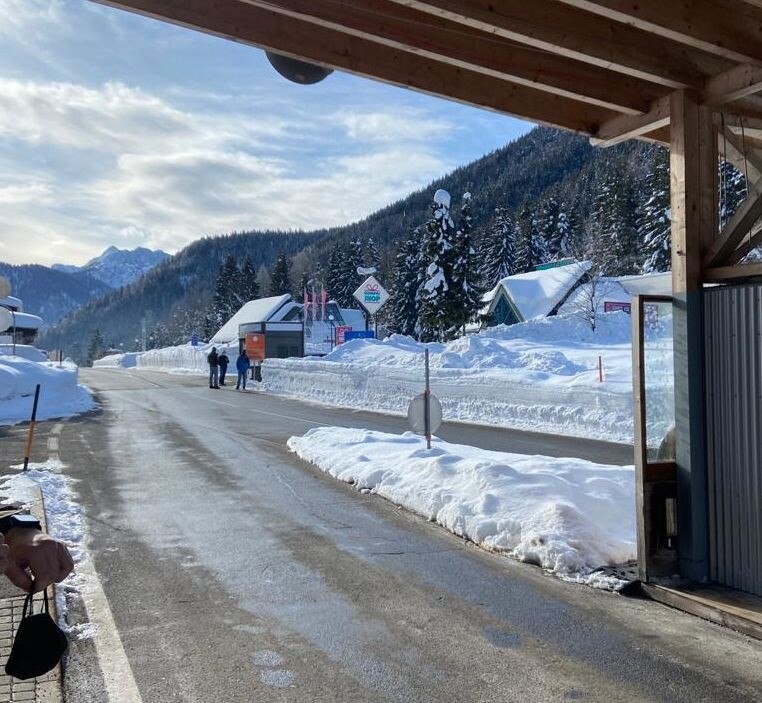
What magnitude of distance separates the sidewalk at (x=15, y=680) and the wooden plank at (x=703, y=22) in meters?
5.46

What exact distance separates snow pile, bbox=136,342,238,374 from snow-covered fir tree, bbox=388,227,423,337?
56.6ft

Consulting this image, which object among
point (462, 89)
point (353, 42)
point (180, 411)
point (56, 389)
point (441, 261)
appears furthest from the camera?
point (441, 261)

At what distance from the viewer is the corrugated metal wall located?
534 cm

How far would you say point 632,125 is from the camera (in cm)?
683

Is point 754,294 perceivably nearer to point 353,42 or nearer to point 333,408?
point 353,42

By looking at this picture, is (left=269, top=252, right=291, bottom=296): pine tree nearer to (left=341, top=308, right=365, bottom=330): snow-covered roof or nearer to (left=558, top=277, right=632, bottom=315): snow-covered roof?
(left=341, top=308, right=365, bottom=330): snow-covered roof

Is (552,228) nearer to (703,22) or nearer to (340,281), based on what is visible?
(340,281)

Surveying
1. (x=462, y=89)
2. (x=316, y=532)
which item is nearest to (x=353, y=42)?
(x=462, y=89)

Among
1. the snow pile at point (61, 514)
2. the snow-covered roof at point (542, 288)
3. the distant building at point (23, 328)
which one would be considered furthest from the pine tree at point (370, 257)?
the snow pile at point (61, 514)

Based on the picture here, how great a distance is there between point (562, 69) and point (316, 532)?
5020mm

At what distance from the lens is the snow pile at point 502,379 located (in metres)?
17.8

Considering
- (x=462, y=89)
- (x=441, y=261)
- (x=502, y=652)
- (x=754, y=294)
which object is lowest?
(x=502, y=652)

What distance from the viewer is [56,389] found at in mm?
23438

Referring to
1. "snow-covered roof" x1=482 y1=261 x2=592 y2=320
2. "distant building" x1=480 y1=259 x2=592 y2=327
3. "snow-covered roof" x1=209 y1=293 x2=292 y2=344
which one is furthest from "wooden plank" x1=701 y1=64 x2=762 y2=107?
"snow-covered roof" x1=209 y1=293 x2=292 y2=344
